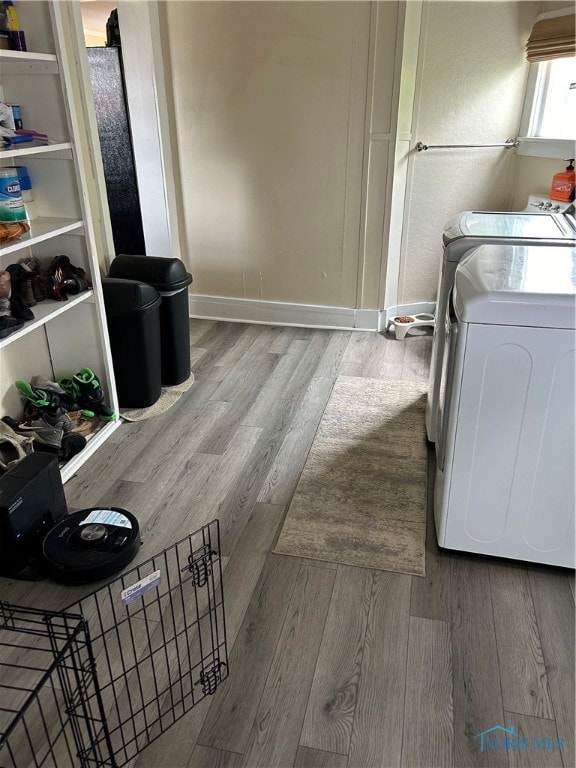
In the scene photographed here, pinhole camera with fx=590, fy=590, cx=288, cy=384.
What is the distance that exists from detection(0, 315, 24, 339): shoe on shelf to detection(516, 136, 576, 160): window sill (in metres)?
2.79

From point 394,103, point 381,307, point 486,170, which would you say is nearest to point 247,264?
point 381,307

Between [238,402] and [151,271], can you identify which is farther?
[238,402]

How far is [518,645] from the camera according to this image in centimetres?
164

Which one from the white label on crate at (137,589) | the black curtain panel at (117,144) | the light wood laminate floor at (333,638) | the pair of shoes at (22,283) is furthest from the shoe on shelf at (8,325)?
the black curtain panel at (117,144)

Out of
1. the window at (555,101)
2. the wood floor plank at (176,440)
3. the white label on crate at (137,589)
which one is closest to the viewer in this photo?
the white label on crate at (137,589)

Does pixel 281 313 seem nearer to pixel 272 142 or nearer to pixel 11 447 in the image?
pixel 272 142

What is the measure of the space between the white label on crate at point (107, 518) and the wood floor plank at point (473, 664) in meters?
1.09

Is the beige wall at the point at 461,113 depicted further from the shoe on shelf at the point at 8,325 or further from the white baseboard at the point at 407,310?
the shoe on shelf at the point at 8,325

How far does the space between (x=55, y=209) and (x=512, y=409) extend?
1949 millimetres

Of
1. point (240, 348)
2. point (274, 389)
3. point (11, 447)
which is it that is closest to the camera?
point (11, 447)

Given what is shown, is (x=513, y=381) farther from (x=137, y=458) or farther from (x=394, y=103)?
(x=394, y=103)

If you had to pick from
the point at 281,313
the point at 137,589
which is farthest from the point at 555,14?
the point at 137,589

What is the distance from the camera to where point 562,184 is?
3035mm

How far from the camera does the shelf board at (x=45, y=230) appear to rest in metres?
2.10
